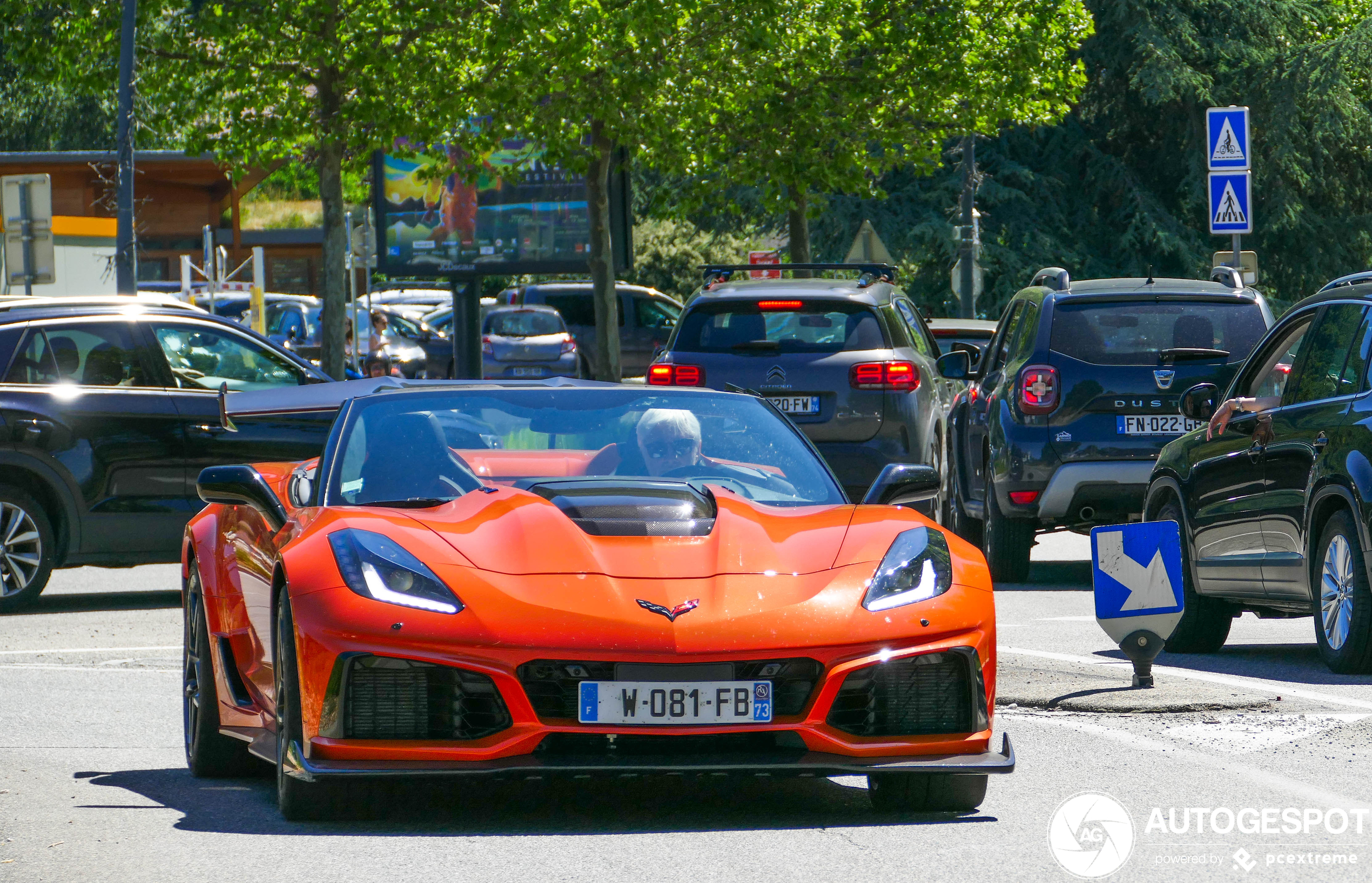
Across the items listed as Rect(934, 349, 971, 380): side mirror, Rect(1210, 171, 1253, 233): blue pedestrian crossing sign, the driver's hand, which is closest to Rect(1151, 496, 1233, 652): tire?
the driver's hand

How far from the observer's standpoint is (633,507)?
6.12m

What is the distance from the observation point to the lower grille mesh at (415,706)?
564cm

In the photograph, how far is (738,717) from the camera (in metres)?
5.64

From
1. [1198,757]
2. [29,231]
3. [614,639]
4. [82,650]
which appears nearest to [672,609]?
[614,639]

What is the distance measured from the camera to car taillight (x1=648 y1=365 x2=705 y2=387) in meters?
14.7

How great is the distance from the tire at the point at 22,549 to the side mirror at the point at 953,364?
5.76 metres

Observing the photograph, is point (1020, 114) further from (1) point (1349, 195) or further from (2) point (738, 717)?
(2) point (738, 717)

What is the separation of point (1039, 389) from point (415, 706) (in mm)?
8353

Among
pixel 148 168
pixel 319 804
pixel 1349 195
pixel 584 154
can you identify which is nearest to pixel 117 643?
pixel 319 804

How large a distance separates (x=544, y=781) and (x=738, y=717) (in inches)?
56.7

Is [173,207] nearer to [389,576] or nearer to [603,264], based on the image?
[603,264]

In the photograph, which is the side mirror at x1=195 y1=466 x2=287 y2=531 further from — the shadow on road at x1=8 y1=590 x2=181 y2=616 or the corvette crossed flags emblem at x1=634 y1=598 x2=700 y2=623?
the shadow on road at x1=8 y1=590 x2=181 y2=616

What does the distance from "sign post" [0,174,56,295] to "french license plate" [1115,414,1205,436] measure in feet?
49.9

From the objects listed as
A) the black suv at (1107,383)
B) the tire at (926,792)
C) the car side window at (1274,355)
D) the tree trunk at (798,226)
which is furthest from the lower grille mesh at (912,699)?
the tree trunk at (798,226)
